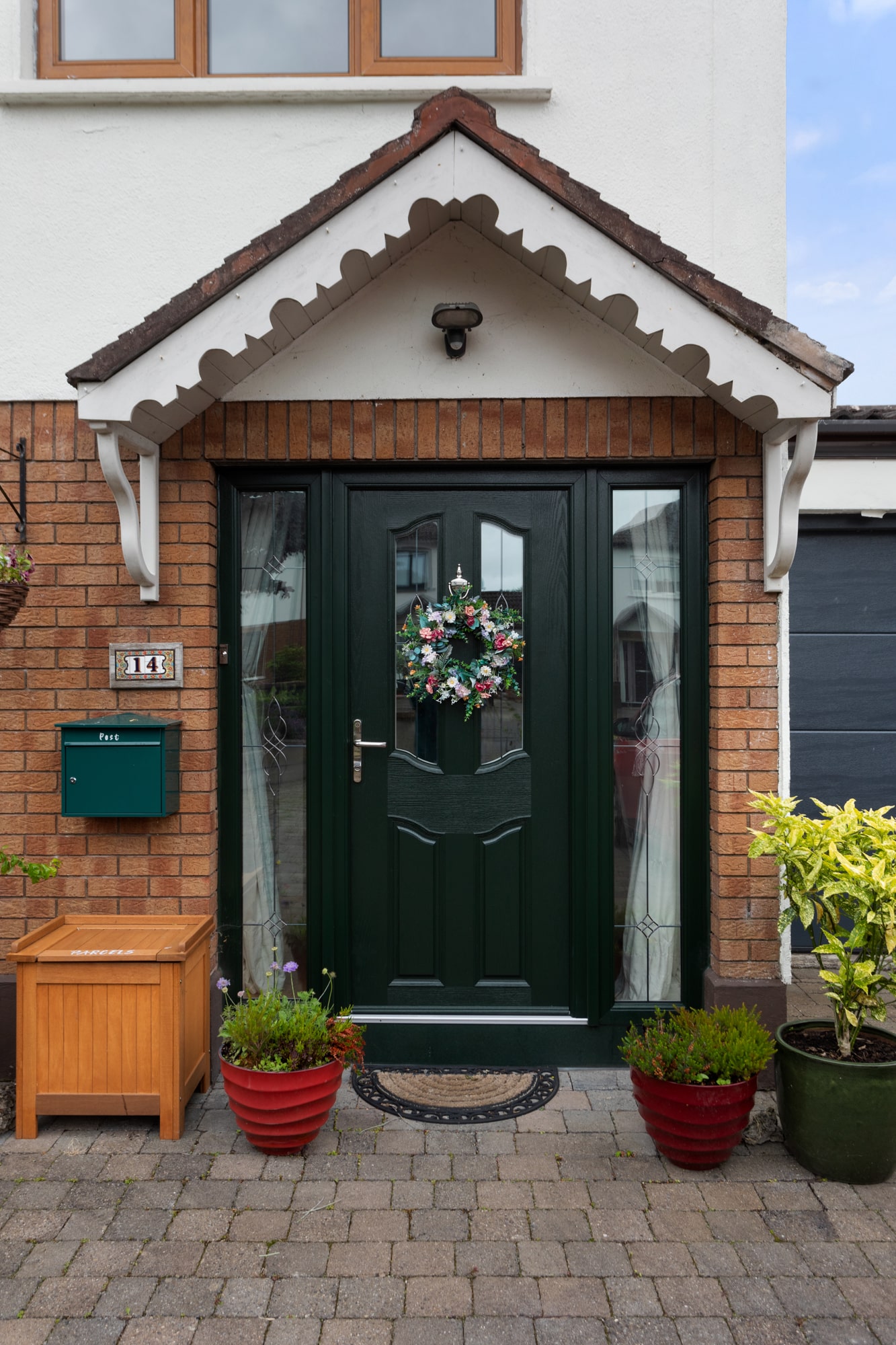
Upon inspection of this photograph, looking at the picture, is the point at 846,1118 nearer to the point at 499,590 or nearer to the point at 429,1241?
the point at 429,1241

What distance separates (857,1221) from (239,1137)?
6.60 feet

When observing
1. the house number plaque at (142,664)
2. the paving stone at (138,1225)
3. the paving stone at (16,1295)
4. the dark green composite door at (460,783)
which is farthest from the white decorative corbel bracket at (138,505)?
the paving stone at (16,1295)

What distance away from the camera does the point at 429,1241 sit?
2514mm

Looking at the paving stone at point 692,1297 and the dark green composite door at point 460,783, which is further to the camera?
the dark green composite door at point 460,783

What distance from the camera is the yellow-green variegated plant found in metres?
2.76

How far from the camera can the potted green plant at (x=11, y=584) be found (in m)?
3.12

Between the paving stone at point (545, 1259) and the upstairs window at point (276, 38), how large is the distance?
4255mm

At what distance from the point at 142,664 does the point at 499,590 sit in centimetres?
148

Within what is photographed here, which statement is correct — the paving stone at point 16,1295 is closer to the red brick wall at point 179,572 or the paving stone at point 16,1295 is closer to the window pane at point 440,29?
the red brick wall at point 179,572

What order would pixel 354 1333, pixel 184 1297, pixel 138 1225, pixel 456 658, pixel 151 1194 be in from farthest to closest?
1. pixel 456 658
2. pixel 151 1194
3. pixel 138 1225
4. pixel 184 1297
5. pixel 354 1333

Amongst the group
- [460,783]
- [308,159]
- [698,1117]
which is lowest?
[698,1117]

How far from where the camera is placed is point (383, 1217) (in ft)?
8.55

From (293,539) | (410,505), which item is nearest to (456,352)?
(410,505)

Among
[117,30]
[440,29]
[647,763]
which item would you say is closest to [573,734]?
[647,763]
